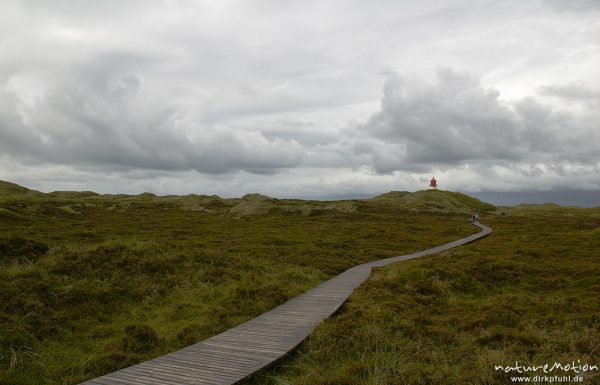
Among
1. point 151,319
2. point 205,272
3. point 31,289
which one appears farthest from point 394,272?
point 31,289

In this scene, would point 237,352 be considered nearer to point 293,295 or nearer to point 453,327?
point 293,295

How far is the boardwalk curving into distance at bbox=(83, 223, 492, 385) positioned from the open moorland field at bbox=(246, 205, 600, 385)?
469mm

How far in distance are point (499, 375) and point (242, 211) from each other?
2834 inches

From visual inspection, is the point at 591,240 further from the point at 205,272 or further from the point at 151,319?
the point at 151,319

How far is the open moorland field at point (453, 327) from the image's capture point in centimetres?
1006

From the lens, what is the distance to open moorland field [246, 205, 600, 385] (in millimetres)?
10062

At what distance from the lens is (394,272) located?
2245 cm

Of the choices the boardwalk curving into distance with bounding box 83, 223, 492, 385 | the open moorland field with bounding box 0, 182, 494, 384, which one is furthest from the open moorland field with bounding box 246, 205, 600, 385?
the open moorland field with bounding box 0, 182, 494, 384

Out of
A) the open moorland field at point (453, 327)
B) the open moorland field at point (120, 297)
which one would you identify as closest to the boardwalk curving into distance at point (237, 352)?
the open moorland field at point (453, 327)

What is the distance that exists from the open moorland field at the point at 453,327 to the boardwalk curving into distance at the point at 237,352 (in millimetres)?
469

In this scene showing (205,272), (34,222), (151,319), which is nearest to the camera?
(151,319)

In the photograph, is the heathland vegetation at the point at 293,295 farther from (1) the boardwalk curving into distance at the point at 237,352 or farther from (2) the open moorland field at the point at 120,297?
(1) the boardwalk curving into distance at the point at 237,352

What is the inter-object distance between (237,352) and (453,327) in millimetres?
7504

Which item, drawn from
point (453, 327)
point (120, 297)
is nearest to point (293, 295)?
point (453, 327)
